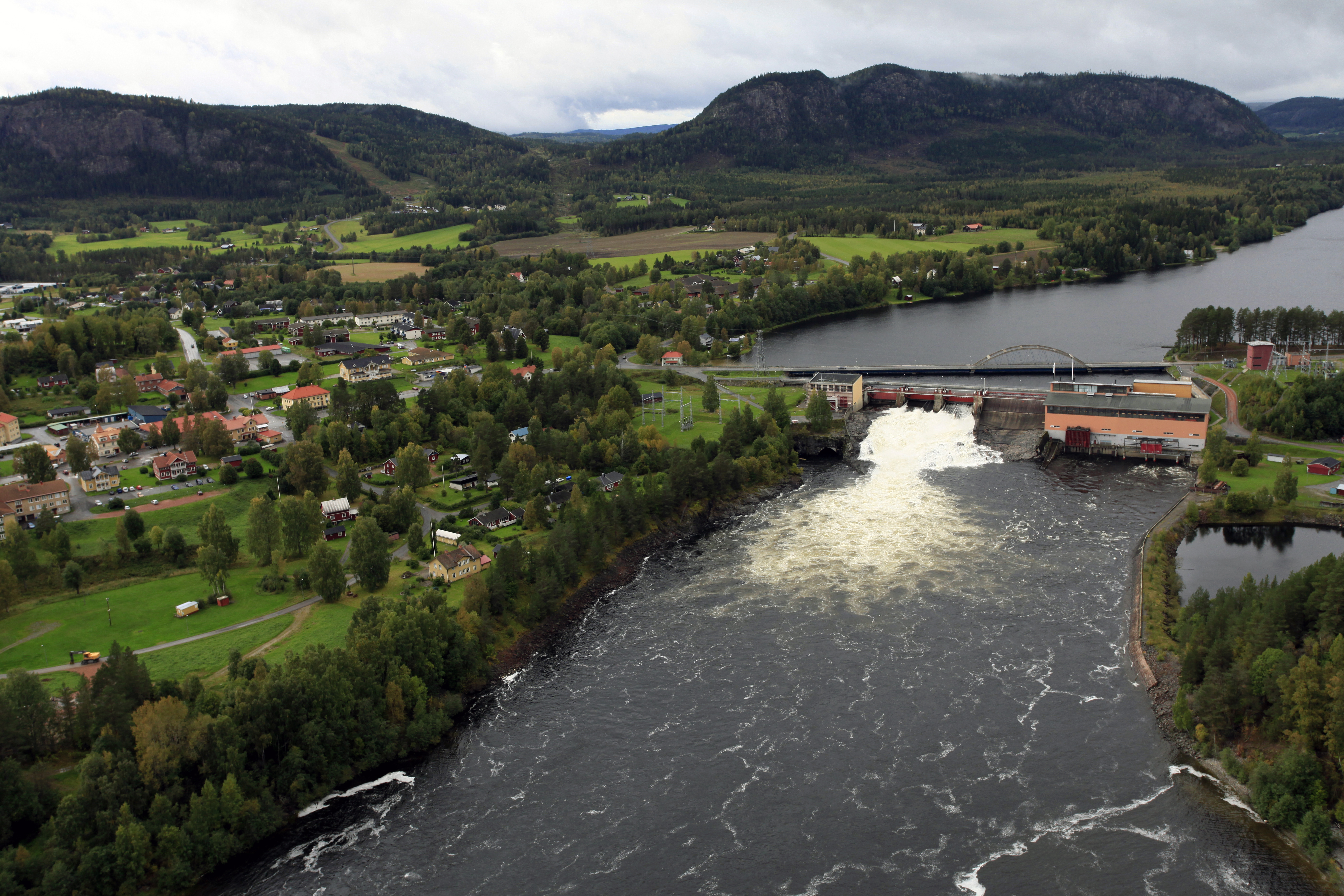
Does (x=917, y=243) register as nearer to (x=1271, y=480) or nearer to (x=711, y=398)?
(x=711, y=398)

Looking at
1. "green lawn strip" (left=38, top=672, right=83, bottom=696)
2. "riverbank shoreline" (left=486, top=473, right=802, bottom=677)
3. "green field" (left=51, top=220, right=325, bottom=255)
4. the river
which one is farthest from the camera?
"green field" (left=51, top=220, right=325, bottom=255)

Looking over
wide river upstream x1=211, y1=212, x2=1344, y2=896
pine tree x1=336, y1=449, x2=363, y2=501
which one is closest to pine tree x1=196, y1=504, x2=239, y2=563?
pine tree x1=336, y1=449, x2=363, y2=501

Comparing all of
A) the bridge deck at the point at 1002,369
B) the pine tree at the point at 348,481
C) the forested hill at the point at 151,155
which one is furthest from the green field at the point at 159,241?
the bridge deck at the point at 1002,369

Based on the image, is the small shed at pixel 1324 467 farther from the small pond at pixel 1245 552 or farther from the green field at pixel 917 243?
the green field at pixel 917 243

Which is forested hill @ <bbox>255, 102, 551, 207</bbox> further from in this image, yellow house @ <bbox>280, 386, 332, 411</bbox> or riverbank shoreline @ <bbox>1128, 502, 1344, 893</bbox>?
riverbank shoreline @ <bbox>1128, 502, 1344, 893</bbox>

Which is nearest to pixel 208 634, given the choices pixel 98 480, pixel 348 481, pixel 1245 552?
pixel 348 481
